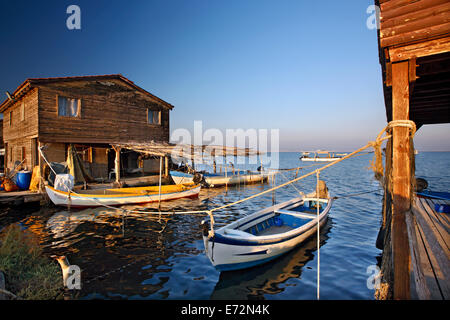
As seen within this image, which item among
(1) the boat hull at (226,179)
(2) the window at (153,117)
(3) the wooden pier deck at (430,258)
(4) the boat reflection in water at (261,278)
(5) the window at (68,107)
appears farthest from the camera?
(2) the window at (153,117)

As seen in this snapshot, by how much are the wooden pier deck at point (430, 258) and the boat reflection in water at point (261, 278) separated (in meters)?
3.50

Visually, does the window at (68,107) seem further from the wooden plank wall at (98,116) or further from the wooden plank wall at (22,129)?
the wooden plank wall at (22,129)

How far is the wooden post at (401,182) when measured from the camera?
12.1 feet

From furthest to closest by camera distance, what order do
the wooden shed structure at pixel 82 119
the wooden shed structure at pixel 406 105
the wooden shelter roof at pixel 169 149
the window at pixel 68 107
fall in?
the window at pixel 68 107
the wooden shed structure at pixel 82 119
the wooden shelter roof at pixel 169 149
the wooden shed structure at pixel 406 105

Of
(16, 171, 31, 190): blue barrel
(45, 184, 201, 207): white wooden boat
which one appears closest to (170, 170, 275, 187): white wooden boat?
(45, 184, 201, 207): white wooden boat

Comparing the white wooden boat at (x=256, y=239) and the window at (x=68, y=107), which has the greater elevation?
the window at (x=68, y=107)

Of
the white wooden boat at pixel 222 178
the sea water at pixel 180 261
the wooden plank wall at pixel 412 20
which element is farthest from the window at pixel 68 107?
the wooden plank wall at pixel 412 20

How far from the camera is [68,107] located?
19.0 m

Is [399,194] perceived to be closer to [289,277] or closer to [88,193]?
[289,277]

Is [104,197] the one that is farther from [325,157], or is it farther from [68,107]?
[325,157]

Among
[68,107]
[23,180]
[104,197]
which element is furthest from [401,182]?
[23,180]

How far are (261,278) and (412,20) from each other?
7.15 metres

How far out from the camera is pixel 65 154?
64.7 feet
